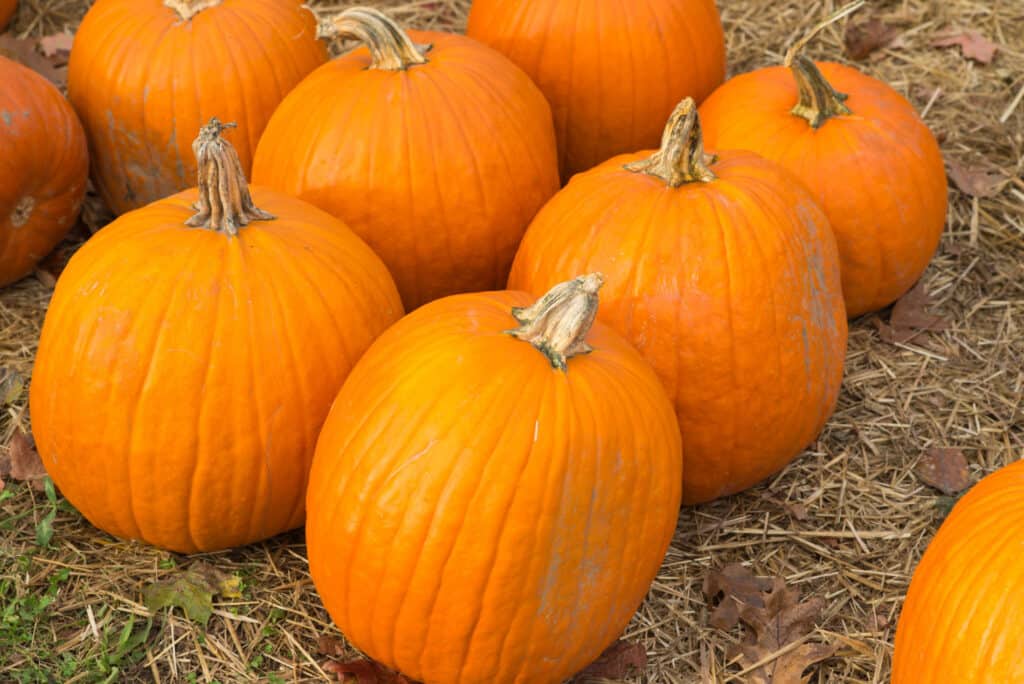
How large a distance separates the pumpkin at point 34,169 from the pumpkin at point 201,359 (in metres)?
0.92

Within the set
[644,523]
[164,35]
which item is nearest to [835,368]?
[644,523]

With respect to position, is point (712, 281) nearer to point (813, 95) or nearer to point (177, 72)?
point (813, 95)

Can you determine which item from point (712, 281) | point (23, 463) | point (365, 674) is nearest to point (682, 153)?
point (712, 281)

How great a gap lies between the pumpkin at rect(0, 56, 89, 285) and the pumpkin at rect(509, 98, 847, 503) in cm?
165

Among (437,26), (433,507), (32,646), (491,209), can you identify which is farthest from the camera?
(437,26)

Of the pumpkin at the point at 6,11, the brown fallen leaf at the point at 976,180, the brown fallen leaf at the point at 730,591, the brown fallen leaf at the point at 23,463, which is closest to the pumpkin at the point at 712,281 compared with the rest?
the brown fallen leaf at the point at 730,591

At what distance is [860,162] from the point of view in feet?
11.7

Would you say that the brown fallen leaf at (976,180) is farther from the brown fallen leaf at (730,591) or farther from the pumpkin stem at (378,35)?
the pumpkin stem at (378,35)

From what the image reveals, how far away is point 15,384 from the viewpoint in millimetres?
3535

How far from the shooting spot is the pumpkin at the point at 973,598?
2256 mm

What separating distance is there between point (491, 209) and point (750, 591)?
1.30 meters

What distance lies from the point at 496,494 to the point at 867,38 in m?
3.73

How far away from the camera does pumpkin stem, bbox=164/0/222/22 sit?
377 centimetres

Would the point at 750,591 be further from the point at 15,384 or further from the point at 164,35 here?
the point at 164,35
